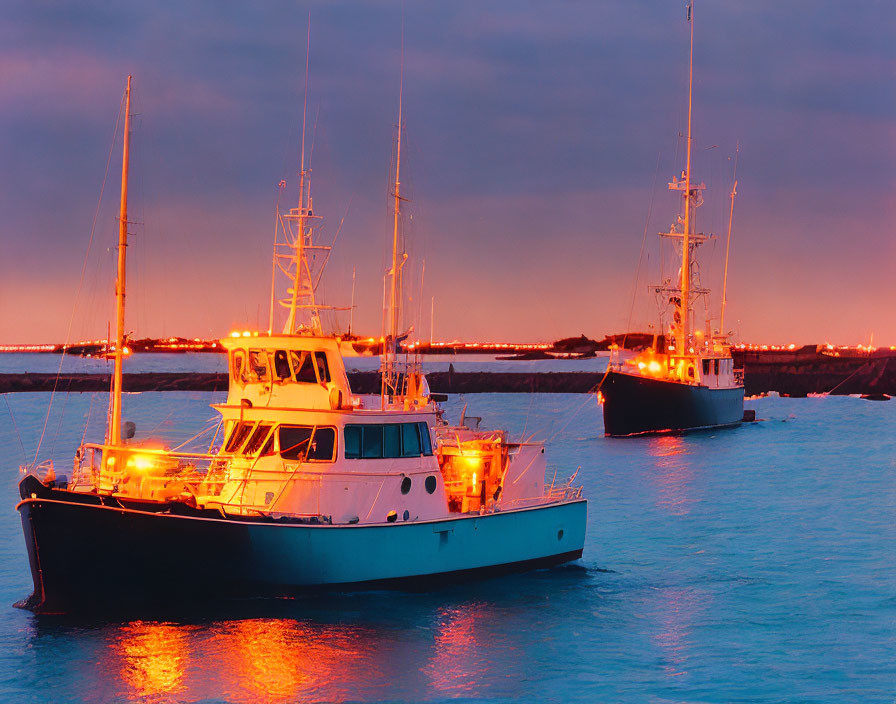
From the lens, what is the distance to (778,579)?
88.0ft

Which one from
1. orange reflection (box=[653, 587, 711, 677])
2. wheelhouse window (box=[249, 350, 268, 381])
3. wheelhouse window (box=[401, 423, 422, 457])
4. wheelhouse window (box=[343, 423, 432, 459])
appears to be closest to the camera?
orange reflection (box=[653, 587, 711, 677])

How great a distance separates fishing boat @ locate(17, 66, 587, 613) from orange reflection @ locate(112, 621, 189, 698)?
602mm

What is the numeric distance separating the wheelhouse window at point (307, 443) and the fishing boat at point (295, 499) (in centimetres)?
3

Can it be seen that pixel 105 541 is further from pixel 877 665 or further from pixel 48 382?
pixel 48 382

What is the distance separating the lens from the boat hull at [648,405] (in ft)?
225

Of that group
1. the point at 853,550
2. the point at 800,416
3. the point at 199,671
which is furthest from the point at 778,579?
the point at 800,416

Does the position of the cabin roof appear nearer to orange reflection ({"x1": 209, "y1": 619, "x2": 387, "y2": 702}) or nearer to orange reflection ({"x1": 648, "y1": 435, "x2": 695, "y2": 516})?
orange reflection ({"x1": 209, "y1": 619, "x2": 387, "y2": 702})

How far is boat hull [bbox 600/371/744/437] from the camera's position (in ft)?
225

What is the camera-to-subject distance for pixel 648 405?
68.7m

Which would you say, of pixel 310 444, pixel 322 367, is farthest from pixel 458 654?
pixel 322 367

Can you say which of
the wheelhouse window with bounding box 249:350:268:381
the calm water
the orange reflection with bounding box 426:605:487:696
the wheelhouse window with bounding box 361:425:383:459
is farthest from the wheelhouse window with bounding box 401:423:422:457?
the orange reflection with bounding box 426:605:487:696

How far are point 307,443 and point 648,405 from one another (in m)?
50.2

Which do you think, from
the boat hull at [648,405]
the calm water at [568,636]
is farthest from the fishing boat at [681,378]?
the calm water at [568,636]

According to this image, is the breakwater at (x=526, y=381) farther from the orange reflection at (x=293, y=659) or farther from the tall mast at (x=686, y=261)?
the orange reflection at (x=293, y=659)
